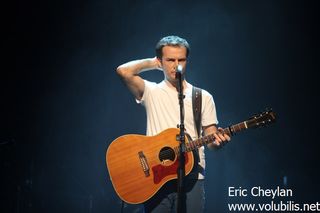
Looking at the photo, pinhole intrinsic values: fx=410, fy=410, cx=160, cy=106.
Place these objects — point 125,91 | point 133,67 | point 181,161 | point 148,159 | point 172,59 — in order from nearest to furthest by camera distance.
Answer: point 181,161 → point 148,159 → point 172,59 → point 133,67 → point 125,91

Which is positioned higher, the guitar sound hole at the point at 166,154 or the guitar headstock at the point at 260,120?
the guitar headstock at the point at 260,120

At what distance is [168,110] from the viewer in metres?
3.73

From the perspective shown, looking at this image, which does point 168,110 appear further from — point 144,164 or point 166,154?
point 144,164

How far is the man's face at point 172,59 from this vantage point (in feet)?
12.4

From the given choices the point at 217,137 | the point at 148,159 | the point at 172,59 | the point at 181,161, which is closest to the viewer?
the point at 181,161

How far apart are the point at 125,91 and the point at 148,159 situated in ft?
10.7

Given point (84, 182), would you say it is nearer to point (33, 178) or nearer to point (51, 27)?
point (33, 178)

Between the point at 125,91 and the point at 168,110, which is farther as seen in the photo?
the point at 125,91

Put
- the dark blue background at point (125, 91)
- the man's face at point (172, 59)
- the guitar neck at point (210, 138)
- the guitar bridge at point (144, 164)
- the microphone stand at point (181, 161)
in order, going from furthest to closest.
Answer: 1. the dark blue background at point (125, 91)
2. the man's face at point (172, 59)
3. the guitar bridge at point (144, 164)
4. the guitar neck at point (210, 138)
5. the microphone stand at point (181, 161)

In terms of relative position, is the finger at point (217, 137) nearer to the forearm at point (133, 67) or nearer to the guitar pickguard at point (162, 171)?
the guitar pickguard at point (162, 171)

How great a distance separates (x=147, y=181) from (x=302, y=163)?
379cm

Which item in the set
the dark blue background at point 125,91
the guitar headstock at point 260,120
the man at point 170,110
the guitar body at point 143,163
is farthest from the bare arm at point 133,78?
the dark blue background at point 125,91

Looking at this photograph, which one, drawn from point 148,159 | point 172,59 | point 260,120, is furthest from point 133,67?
point 260,120

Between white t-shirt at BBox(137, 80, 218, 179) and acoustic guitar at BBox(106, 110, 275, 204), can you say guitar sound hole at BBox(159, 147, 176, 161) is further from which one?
white t-shirt at BBox(137, 80, 218, 179)
